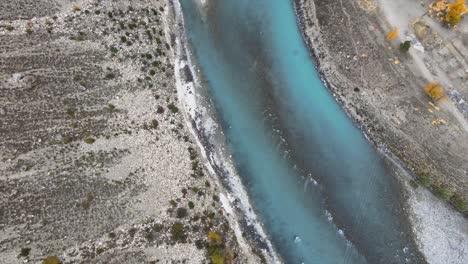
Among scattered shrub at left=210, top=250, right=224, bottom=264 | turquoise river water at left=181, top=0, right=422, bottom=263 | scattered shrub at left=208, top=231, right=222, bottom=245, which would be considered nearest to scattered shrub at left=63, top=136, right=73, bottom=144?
scattered shrub at left=208, top=231, right=222, bottom=245

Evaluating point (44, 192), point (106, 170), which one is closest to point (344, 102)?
point (106, 170)

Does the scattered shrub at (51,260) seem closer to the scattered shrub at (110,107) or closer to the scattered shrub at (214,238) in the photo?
the scattered shrub at (214,238)

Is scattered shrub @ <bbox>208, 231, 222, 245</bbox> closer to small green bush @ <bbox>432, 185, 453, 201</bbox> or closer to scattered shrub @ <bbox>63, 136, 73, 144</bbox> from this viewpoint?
scattered shrub @ <bbox>63, 136, 73, 144</bbox>

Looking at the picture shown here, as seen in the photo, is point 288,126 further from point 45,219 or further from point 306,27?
point 45,219

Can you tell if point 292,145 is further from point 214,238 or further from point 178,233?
point 178,233

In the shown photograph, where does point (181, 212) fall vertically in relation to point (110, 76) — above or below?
below

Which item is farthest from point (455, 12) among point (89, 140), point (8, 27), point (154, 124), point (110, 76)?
point (8, 27)
